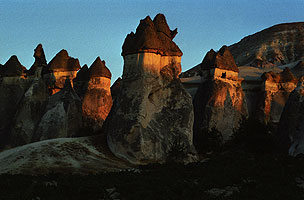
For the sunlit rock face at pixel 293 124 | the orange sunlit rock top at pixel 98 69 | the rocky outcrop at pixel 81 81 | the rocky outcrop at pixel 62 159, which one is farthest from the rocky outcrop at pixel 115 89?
the sunlit rock face at pixel 293 124

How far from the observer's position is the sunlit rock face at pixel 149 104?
13773mm

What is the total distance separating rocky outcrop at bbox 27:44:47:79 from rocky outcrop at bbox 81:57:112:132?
2.50m

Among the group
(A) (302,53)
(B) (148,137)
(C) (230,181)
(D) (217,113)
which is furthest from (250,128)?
(A) (302,53)

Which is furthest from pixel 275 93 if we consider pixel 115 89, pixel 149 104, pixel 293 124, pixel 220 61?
pixel 149 104

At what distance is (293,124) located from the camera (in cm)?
1504

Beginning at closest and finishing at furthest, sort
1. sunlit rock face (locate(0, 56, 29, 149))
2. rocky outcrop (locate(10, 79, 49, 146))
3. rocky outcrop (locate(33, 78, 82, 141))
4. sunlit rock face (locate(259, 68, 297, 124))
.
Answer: rocky outcrop (locate(33, 78, 82, 141))
rocky outcrop (locate(10, 79, 49, 146))
sunlit rock face (locate(0, 56, 29, 149))
sunlit rock face (locate(259, 68, 297, 124))

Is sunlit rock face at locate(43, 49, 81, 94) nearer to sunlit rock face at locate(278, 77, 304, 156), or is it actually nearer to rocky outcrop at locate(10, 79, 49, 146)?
rocky outcrop at locate(10, 79, 49, 146)

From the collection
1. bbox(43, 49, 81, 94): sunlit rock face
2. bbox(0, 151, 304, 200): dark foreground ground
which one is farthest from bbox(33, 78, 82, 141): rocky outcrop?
bbox(0, 151, 304, 200): dark foreground ground

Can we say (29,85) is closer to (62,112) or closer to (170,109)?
(62,112)

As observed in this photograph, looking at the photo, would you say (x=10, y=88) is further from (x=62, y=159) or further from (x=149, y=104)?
(x=62, y=159)

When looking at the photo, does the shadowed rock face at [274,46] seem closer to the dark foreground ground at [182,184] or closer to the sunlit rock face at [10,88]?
the sunlit rock face at [10,88]

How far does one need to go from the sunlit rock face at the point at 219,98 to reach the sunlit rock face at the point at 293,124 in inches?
150

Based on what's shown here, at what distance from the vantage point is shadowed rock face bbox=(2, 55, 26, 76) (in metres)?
21.6

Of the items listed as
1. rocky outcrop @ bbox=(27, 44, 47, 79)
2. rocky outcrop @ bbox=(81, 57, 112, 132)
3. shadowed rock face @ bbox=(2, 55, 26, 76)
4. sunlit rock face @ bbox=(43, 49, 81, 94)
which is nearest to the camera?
rocky outcrop @ bbox=(81, 57, 112, 132)
